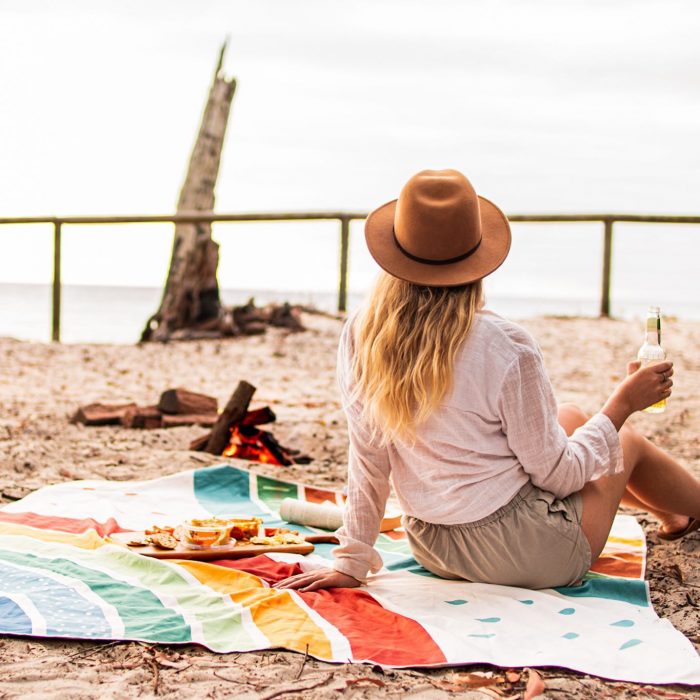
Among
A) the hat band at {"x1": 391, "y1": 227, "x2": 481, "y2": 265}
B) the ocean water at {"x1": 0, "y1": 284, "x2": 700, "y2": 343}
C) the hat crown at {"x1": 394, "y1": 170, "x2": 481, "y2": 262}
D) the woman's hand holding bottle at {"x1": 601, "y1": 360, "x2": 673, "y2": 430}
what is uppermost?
the hat crown at {"x1": 394, "y1": 170, "x2": 481, "y2": 262}

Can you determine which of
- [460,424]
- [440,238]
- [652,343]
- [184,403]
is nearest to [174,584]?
[460,424]

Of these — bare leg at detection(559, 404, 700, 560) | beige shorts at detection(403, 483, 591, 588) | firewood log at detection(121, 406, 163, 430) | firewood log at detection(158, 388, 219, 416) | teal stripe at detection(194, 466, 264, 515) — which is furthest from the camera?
firewood log at detection(158, 388, 219, 416)

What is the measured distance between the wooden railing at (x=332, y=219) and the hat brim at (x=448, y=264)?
7.37 m

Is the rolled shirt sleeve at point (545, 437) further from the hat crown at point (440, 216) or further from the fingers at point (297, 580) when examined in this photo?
the fingers at point (297, 580)

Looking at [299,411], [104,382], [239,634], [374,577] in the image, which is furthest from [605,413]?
[104,382]

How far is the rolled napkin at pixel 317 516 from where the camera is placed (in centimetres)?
346

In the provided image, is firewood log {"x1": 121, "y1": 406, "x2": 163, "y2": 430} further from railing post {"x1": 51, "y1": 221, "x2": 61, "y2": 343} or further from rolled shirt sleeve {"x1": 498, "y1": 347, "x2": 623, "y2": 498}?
railing post {"x1": 51, "y1": 221, "x2": 61, "y2": 343}

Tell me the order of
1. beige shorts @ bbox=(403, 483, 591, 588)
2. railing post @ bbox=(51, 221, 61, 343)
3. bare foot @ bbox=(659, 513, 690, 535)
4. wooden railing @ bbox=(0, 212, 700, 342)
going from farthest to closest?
railing post @ bbox=(51, 221, 61, 343)
wooden railing @ bbox=(0, 212, 700, 342)
bare foot @ bbox=(659, 513, 690, 535)
beige shorts @ bbox=(403, 483, 591, 588)

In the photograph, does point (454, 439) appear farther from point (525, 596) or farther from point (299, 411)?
point (299, 411)

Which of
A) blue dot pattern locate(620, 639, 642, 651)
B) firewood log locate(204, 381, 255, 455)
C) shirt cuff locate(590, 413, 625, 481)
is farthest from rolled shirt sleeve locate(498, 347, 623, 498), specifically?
firewood log locate(204, 381, 255, 455)

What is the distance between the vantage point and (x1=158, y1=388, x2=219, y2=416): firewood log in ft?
17.7

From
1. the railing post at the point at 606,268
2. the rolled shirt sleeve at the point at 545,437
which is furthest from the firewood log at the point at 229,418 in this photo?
the railing post at the point at 606,268

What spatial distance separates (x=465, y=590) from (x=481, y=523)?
0.73 feet

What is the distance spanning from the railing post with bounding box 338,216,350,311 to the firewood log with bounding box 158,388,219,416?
4.63 m
